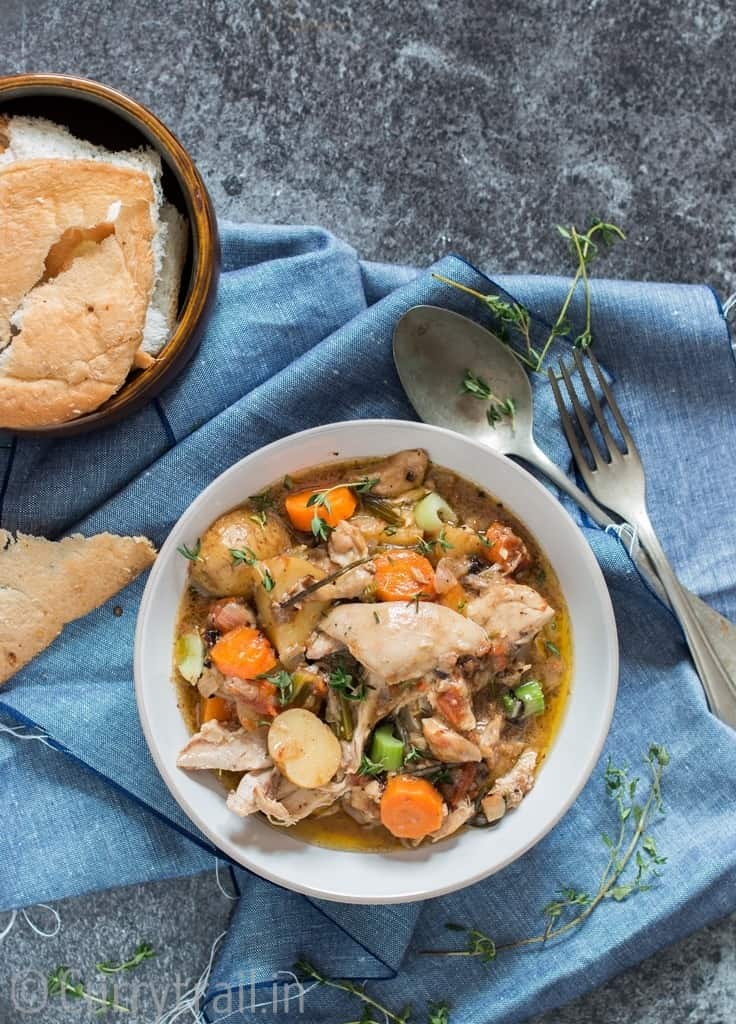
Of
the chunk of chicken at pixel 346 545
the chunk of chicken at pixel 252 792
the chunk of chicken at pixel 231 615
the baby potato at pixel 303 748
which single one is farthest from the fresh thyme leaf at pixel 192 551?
the chunk of chicken at pixel 252 792

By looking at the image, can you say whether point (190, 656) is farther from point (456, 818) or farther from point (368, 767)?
point (456, 818)

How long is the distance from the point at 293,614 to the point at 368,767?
1.60ft

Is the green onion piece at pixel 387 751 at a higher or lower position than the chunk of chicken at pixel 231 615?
A: lower

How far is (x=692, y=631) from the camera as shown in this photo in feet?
10.4

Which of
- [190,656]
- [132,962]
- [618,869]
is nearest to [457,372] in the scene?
[190,656]

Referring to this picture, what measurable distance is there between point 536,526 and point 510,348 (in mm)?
605

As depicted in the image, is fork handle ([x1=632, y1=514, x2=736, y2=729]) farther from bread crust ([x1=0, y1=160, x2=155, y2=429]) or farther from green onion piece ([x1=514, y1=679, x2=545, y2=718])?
bread crust ([x1=0, y1=160, x2=155, y2=429])

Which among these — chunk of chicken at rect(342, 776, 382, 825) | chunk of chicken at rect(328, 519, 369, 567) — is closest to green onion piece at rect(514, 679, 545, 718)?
chunk of chicken at rect(342, 776, 382, 825)

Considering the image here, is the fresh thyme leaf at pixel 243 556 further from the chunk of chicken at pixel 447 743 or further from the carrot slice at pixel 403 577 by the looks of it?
the chunk of chicken at pixel 447 743

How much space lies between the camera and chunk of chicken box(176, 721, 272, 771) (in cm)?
288

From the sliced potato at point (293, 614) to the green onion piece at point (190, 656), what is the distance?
0.83ft

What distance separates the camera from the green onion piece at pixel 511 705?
301 centimetres

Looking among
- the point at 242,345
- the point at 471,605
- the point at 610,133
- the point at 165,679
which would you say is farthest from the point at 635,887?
the point at 610,133

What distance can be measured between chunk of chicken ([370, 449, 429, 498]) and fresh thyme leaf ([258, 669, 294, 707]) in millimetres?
625
